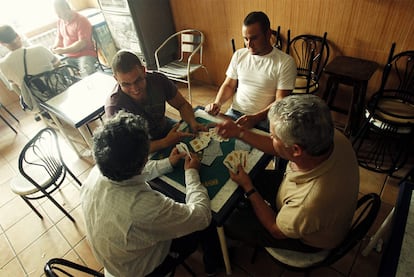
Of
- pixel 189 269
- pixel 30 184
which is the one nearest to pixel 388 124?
pixel 189 269

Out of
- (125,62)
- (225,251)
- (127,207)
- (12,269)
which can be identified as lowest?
(12,269)

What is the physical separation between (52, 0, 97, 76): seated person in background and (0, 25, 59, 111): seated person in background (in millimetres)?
684

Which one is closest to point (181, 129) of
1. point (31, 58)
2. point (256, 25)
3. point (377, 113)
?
point (256, 25)

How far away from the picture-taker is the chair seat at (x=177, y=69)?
10.7 feet

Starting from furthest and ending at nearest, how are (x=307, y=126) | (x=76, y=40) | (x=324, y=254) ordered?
(x=76, y=40)
(x=324, y=254)
(x=307, y=126)

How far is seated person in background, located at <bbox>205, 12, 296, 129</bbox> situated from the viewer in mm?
1839

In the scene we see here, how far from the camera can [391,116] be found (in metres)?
2.03

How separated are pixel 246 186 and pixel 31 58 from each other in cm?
297

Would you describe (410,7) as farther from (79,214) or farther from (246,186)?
(79,214)

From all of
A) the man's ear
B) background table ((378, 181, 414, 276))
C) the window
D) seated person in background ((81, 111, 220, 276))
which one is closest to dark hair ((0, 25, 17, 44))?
the window

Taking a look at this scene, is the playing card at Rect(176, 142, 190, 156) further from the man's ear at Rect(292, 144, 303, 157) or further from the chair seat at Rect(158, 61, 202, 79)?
the chair seat at Rect(158, 61, 202, 79)

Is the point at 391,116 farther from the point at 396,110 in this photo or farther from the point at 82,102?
the point at 82,102

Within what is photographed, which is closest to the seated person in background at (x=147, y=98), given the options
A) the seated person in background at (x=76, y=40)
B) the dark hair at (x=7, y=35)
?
the dark hair at (x=7, y=35)

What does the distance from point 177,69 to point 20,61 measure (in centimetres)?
184
